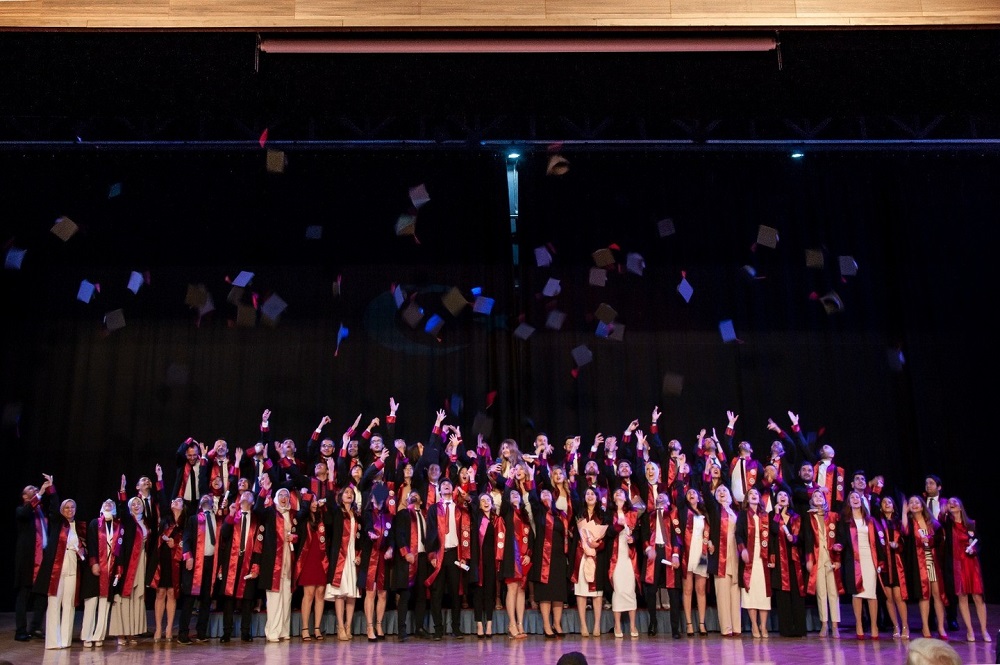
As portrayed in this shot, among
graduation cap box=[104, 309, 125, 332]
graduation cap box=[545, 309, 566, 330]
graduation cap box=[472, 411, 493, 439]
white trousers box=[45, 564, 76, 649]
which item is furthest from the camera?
graduation cap box=[545, 309, 566, 330]

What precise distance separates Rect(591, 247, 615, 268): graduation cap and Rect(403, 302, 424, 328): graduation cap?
7.57 ft

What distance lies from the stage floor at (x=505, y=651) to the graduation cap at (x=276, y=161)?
564 centimetres

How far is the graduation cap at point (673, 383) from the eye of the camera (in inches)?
440

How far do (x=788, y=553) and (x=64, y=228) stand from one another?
9.19m

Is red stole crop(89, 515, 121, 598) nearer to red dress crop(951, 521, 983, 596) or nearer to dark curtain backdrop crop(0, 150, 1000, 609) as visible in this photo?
dark curtain backdrop crop(0, 150, 1000, 609)

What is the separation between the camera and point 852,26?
19.4 ft

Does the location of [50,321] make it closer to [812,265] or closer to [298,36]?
[298,36]

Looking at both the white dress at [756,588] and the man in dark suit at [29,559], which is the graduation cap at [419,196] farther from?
the white dress at [756,588]

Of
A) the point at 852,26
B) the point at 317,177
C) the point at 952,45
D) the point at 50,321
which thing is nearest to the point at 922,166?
the point at 952,45

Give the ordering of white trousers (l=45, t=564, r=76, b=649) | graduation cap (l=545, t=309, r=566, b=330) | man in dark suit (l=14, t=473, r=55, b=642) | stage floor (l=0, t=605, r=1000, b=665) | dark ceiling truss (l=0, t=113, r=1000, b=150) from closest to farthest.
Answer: stage floor (l=0, t=605, r=1000, b=665)
white trousers (l=45, t=564, r=76, b=649)
man in dark suit (l=14, t=473, r=55, b=642)
dark ceiling truss (l=0, t=113, r=1000, b=150)
graduation cap (l=545, t=309, r=566, b=330)

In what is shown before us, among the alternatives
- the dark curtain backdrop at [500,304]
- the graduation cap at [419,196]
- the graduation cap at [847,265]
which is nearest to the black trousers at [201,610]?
the dark curtain backdrop at [500,304]

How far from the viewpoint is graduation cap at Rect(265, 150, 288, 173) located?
11.0 meters

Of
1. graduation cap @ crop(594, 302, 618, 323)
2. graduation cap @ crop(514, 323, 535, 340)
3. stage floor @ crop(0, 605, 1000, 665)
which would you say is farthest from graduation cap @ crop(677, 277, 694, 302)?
stage floor @ crop(0, 605, 1000, 665)

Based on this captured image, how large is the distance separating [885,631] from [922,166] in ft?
20.0
